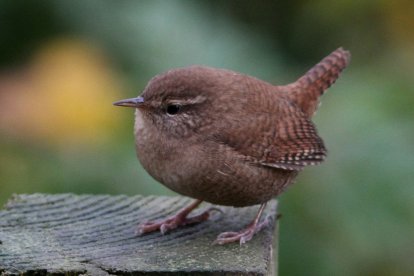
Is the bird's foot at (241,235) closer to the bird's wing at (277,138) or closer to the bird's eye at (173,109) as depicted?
the bird's wing at (277,138)

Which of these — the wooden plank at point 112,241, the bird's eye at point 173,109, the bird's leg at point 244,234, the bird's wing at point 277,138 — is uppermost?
the bird's eye at point 173,109

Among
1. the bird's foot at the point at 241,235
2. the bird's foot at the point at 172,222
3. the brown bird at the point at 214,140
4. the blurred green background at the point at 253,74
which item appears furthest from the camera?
the blurred green background at the point at 253,74

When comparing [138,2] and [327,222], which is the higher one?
[138,2]

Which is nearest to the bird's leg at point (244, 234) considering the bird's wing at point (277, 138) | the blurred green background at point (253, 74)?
the bird's wing at point (277, 138)

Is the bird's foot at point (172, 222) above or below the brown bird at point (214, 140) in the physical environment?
below

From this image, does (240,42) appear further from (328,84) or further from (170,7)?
(328,84)

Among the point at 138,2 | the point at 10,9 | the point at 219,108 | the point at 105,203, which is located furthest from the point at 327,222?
the point at 10,9

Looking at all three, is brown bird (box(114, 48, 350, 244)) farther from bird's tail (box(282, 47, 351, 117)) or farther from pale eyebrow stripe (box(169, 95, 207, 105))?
bird's tail (box(282, 47, 351, 117))

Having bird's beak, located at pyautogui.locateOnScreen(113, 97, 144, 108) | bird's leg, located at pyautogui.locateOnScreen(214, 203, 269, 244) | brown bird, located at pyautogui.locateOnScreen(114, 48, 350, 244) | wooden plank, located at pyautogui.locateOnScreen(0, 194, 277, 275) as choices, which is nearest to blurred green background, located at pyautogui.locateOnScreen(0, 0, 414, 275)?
brown bird, located at pyautogui.locateOnScreen(114, 48, 350, 244)
